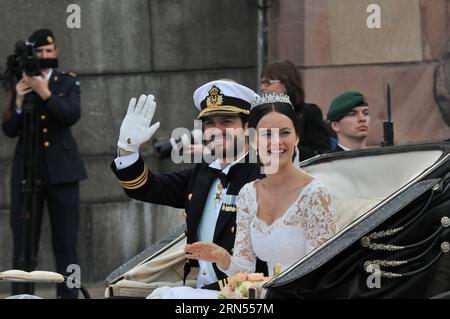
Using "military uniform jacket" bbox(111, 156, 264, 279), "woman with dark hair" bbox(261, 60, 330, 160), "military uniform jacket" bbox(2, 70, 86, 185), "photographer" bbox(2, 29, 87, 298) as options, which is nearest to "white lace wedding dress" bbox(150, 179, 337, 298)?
"military uniform jacket" bbox(111, 156, 264, 279)

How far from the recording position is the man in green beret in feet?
24.4

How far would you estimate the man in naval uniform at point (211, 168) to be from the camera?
5270 millimetres

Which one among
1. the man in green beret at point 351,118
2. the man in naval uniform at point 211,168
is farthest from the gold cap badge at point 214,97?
the man in green beret at point 351,118

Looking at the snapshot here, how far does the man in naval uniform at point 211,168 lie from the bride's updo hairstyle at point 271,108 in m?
0.24

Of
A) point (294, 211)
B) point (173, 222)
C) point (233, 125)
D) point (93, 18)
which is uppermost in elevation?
point (93, 18)

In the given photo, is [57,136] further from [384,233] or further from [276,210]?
[384,233]

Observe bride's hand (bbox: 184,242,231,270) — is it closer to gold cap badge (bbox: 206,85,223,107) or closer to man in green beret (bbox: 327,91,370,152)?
gold cap badge (bbox: 206,85,223,107)

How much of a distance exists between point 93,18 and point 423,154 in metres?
5.29

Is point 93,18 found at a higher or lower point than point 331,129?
higher

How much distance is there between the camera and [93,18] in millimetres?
10000

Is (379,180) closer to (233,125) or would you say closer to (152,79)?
(233,125)

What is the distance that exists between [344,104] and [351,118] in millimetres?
99

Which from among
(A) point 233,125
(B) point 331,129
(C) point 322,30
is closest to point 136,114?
(A) point 233,125

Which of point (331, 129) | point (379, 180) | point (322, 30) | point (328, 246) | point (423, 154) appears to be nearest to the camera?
point (328, 246)
